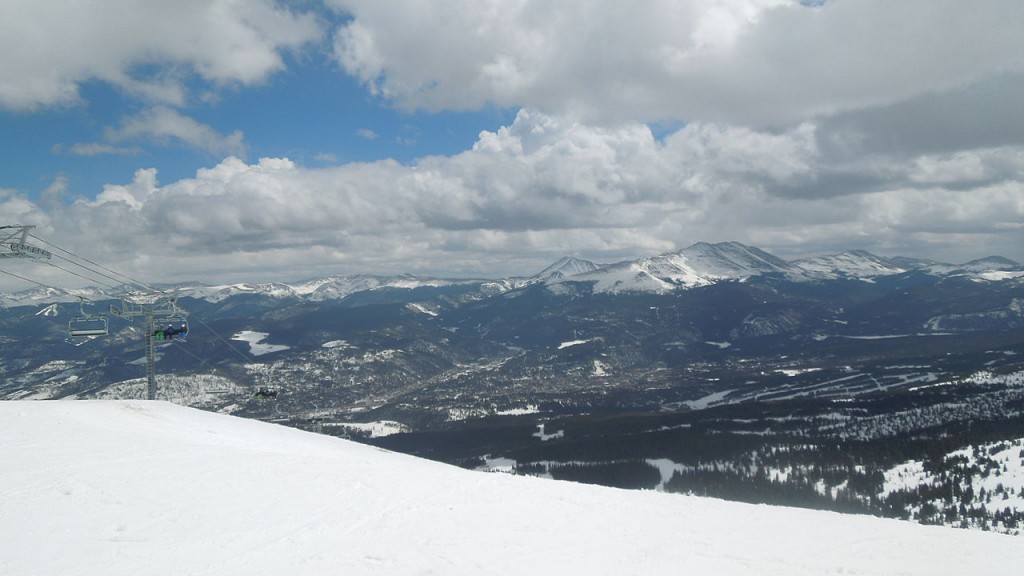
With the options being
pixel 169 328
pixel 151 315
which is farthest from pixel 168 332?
pixel 151 315

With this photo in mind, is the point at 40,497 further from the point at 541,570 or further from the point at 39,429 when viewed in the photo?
the point at 541,570

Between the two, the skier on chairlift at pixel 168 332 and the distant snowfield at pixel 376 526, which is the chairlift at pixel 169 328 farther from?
the distant snowfield at pixel 376 526

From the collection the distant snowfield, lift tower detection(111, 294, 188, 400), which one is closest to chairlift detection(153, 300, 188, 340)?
lift tower detection(111, 294, 188, 400)

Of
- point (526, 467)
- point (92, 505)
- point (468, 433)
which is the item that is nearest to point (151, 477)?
point (92, 505)

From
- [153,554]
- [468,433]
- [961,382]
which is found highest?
[153,554]

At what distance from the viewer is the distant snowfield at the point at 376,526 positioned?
1372 cm

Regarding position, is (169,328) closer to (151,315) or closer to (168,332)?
(168,332)

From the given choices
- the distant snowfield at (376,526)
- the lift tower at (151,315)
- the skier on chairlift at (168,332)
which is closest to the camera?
the distant snowfield at (376,526)

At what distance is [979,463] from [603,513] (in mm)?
122365

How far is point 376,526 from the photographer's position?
52.6 feet

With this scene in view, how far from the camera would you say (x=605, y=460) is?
5743 inches

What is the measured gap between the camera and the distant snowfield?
540 inches

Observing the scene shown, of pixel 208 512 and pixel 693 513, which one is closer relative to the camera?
pixel 208 512

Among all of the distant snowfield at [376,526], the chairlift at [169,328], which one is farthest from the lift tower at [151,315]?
the distant snowfield at [376,526]
